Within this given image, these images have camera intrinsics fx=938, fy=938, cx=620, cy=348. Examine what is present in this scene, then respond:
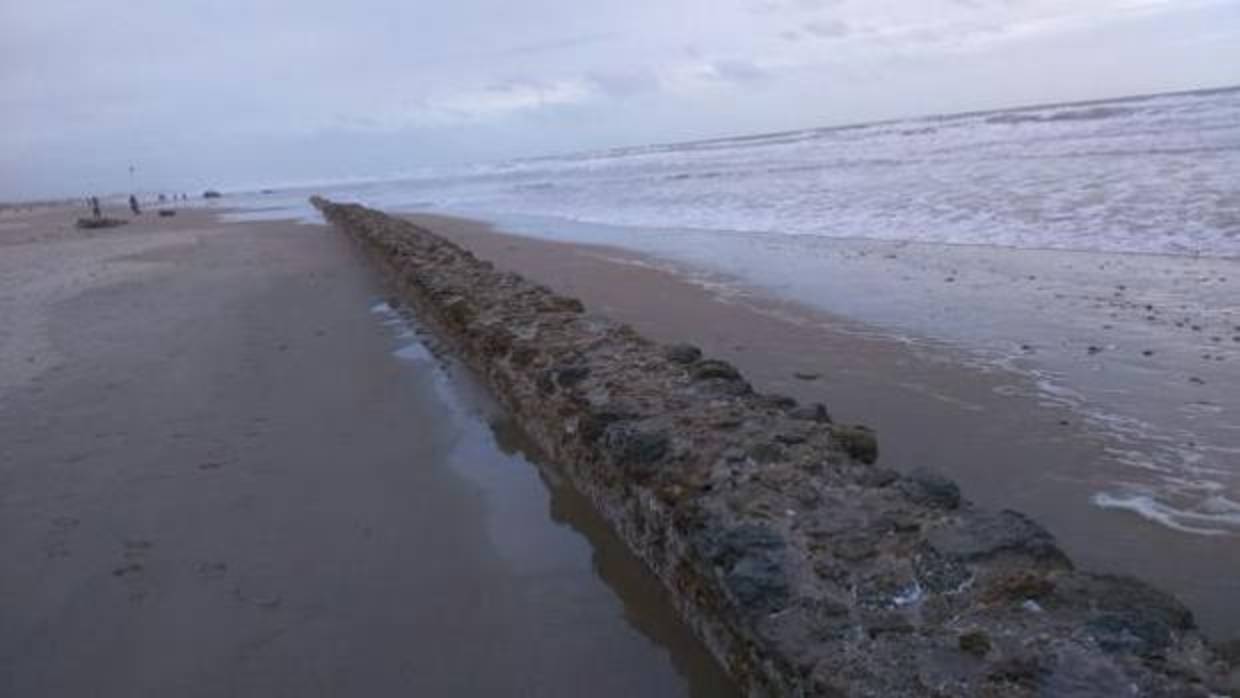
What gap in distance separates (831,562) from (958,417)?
2662mm

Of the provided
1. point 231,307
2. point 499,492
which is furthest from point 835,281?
point 231,307

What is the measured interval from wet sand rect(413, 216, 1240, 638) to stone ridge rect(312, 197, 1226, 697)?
2.53ft

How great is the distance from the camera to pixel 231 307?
430 inches

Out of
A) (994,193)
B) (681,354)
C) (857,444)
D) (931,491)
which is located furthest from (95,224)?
(931,491)

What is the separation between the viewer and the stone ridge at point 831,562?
7.34 ft

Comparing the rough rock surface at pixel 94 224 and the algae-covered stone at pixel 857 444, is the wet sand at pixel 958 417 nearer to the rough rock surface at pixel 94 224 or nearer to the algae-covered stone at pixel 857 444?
the algae-covered stone at pixel 857 444

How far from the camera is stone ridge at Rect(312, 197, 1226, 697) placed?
7.34 ft

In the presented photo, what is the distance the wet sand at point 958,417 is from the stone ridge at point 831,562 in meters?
0.77

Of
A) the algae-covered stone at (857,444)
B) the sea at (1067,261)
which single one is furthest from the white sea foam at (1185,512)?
the algae-covered stone at (857,444)

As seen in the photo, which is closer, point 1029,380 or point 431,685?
point 431,685

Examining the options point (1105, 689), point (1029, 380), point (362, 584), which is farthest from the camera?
point (1029, 380)

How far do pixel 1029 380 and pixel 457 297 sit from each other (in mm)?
4592

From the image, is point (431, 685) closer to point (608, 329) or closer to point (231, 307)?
point (608, 329)

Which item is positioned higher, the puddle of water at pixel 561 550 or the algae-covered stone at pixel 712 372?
the algae-covered stone at pixel 712 372
